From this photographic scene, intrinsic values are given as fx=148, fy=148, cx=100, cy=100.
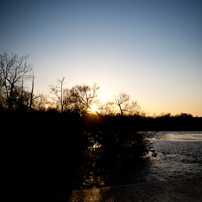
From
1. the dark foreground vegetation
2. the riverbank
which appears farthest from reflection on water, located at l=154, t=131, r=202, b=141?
the riverbank

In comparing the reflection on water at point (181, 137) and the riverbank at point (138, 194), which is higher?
the riverbank at point (138, 194)

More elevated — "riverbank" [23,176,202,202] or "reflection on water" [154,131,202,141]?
"riverbank" [23,176,202,202]

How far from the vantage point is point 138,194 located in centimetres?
314

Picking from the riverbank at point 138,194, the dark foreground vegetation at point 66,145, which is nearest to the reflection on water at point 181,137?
the dark foreground vegetation at point 66,145

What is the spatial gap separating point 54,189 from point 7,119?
4.27m

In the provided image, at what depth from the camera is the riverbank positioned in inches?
116

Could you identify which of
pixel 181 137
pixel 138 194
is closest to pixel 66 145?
pixel 138 194

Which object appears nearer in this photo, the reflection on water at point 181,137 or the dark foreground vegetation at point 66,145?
the dark foreground vegetation at point 66,145

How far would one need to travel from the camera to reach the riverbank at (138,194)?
2953mm

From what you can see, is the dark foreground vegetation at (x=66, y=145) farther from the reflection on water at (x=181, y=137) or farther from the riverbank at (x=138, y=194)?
the reflection on water at (x=181, y=137)

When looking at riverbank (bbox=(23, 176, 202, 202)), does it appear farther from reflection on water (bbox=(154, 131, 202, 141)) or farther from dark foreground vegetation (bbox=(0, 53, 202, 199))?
reflection on water (bbox=(154, 131, 202, 141))

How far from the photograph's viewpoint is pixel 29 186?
4.17 meters

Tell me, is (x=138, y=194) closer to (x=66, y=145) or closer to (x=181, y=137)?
(x=66, y=145)

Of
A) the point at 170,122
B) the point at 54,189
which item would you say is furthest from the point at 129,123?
the point at 170,122
